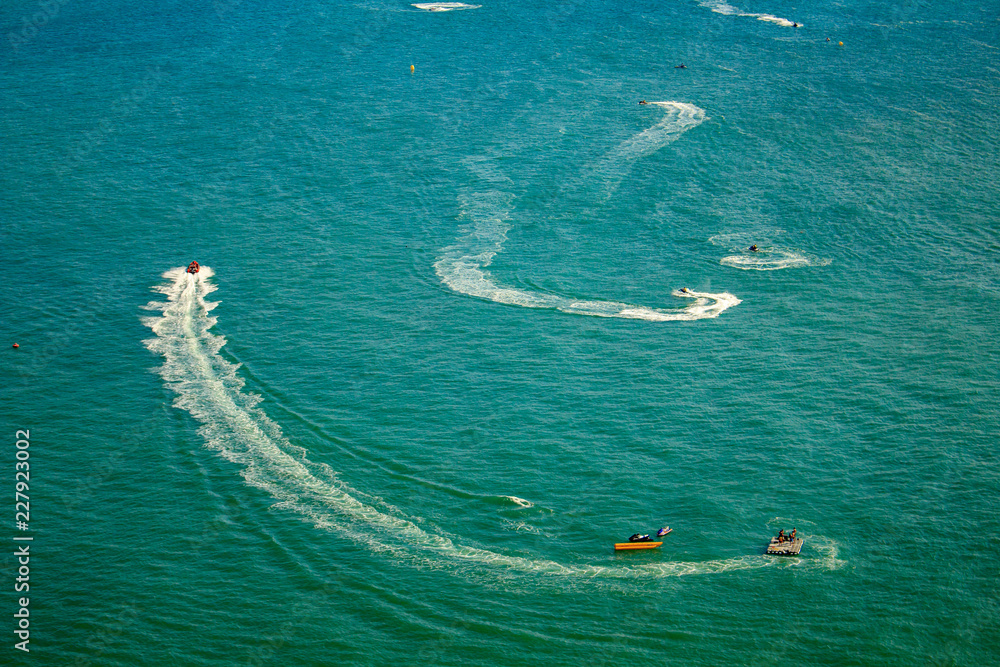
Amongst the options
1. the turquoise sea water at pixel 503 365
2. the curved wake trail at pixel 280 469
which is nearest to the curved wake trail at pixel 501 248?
the turquoise sea water at pixel 503 365

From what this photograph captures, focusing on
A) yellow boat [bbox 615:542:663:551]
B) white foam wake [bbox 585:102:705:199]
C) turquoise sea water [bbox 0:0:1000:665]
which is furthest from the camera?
white foam wake [bbox 585:102:705:199]

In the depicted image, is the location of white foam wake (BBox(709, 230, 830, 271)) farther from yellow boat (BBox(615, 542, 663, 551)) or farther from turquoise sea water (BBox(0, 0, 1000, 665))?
yellow boat (BBox(615, 542, 663, 551))

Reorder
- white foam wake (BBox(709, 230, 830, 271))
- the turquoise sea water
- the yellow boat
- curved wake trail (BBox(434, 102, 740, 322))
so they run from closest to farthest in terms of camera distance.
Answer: the turquoise sea water → the yellow boat → curved wake trail (BBox(434, 102, 740, 322)) → white foam wake (BBox(709, 230, 830, 271))

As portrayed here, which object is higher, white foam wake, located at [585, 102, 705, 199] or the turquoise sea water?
white foam wake, located at [585, 102, 705, 199]

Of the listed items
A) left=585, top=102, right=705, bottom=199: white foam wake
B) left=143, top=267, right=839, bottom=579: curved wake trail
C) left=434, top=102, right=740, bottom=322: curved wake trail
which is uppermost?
left=585, top=102, right=705, bottom=199: white foam wake

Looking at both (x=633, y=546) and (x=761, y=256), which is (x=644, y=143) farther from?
(x=633, y=546)

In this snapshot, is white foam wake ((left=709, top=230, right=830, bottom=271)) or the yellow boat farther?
white foam wake ((left=709, top=230, right=830, bottom=271))

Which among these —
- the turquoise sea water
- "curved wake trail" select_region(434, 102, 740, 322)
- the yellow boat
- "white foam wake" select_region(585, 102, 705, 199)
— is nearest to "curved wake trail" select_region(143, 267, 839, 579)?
the turquoise sea water
